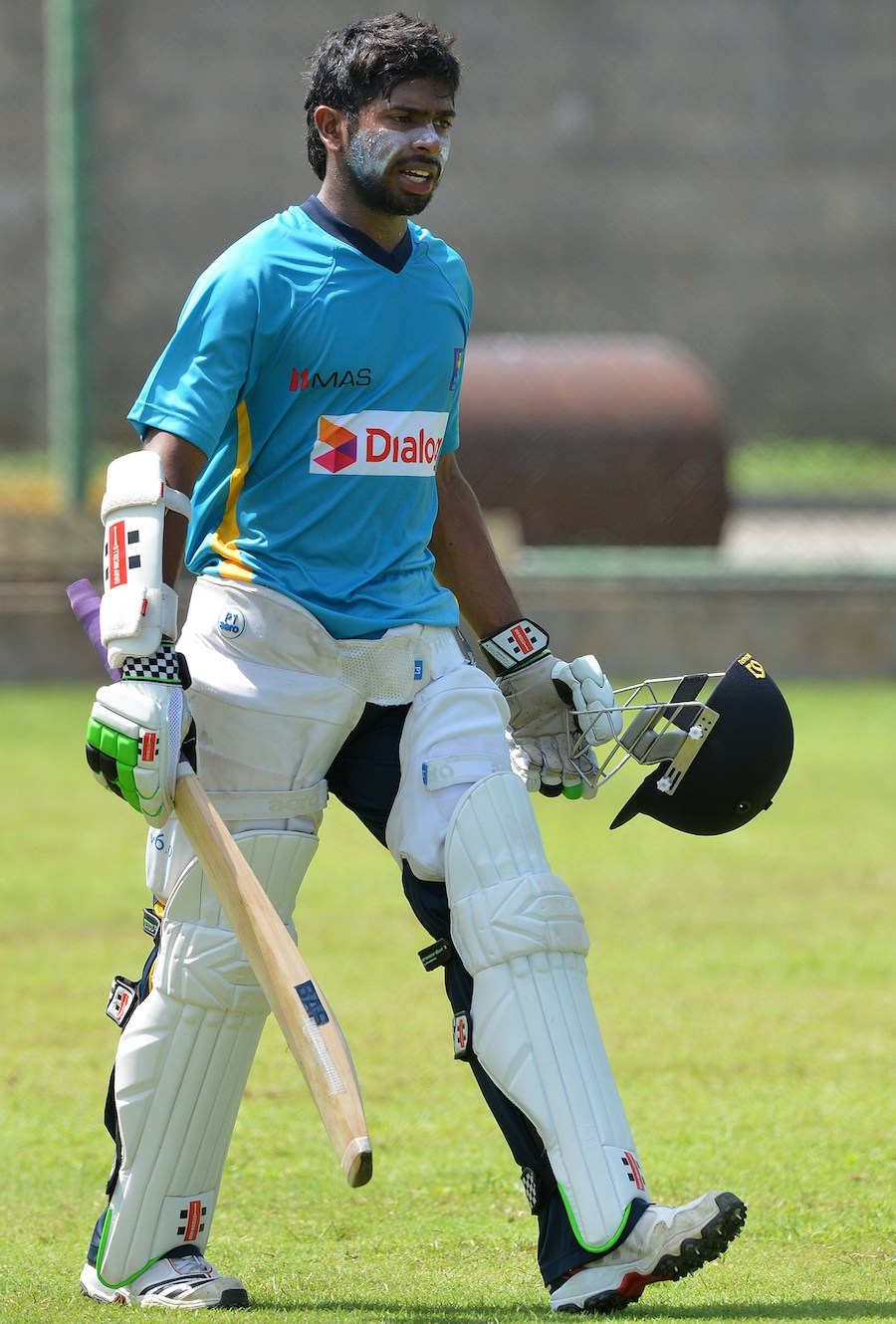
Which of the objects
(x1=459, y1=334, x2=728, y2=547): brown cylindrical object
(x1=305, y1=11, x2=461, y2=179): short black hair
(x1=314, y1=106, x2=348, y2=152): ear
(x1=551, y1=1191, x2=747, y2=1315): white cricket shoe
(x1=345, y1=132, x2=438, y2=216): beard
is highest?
(x1=305, y1=11, x2=461, y2=179): short black hair

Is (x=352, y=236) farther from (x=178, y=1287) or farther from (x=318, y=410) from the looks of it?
(x=178, y=1287)

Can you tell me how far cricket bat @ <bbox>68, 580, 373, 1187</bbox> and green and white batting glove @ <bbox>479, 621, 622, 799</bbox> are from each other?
0.71 metres

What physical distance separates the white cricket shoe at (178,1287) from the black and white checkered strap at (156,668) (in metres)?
0.95

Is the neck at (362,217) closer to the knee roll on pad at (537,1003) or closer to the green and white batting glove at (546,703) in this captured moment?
the green and white batting glove at (546,703)

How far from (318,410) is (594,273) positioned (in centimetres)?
1328

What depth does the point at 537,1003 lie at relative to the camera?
3.09 meters

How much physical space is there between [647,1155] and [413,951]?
1837 millimetres

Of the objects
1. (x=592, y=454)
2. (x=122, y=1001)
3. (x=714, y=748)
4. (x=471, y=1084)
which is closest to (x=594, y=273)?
(x=592, y=454)

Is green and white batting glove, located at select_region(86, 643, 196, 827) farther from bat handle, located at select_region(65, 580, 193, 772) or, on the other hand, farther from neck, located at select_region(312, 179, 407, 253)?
neck, located at select_region(312, 179, 407, 253)

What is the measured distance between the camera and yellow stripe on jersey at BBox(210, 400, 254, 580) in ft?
11.0

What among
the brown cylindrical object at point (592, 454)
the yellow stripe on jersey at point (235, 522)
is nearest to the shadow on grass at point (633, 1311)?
the yellow stripe on jersey at point (235, 522)

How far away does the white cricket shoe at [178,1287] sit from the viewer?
3.19m

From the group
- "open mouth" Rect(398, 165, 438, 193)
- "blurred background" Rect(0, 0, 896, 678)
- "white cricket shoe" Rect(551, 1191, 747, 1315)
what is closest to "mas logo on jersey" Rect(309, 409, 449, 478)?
"open mouth" Rect(398, 165, 438, 193)

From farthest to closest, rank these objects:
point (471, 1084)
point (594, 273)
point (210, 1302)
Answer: point (594, 273), point (471, 1084), point (210, 1302)
